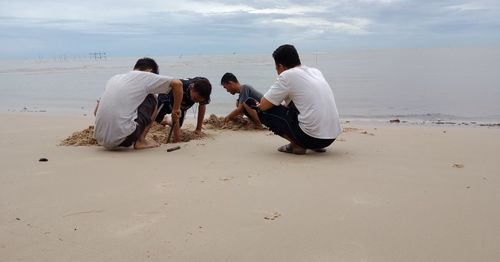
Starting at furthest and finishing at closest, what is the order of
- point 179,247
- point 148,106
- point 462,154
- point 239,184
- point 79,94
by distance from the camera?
point 79,94
point 148,106
point 462,154
point 239,184
point 179,247

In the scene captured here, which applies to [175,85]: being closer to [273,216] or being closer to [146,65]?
[146,65]

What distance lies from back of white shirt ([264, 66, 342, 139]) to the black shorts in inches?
45.8

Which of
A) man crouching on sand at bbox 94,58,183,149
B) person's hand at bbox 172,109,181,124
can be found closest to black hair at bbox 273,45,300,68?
man crouching on sand at bbox 94,58,183,149

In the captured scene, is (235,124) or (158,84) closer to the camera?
(158,84)

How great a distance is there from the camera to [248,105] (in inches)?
212

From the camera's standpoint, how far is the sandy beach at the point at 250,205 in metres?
1.99

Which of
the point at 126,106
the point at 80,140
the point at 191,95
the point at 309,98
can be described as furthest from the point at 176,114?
the point at 309,98

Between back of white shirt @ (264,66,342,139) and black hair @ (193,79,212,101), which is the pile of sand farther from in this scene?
back of white shirt @ (264,66,342,139)

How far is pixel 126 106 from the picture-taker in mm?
4121

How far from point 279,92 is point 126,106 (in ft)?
4.53

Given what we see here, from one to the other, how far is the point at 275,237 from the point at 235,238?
0.18m

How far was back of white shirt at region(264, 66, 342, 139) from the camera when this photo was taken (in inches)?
154

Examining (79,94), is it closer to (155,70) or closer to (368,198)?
(155,70)

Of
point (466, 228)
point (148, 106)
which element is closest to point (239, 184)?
point (466, 228)
